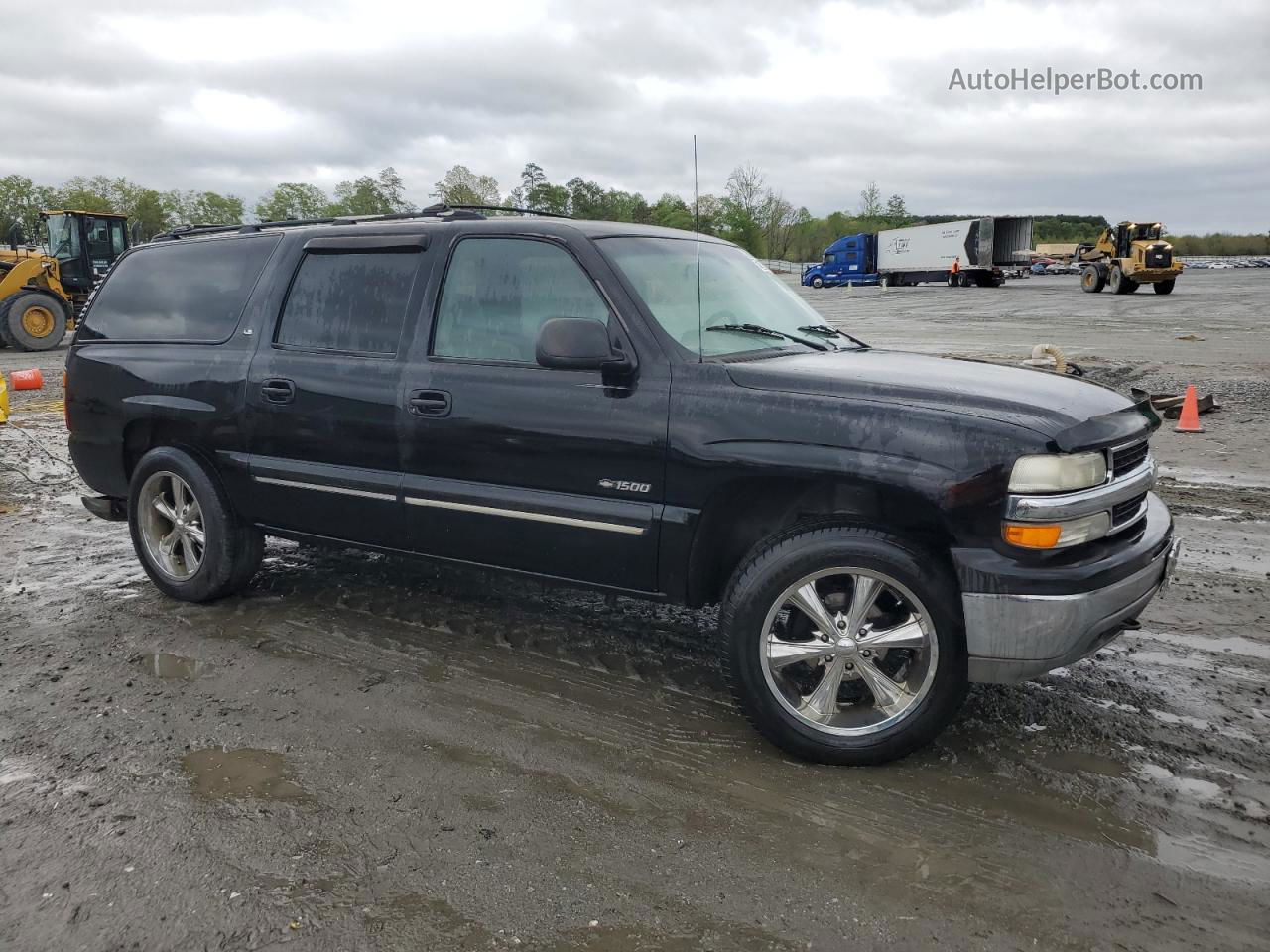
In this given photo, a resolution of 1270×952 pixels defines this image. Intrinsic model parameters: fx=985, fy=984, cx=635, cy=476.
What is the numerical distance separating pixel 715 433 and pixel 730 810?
131 cm

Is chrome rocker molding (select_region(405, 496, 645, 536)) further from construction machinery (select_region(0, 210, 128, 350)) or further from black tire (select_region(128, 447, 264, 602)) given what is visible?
construction machinery (select_region(0, 210, 128, 350))

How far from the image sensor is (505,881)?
111 inches

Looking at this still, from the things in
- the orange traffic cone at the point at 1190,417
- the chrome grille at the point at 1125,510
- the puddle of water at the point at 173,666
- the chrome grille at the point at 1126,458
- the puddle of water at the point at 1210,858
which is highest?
the chrome grille at the point at 1126,458

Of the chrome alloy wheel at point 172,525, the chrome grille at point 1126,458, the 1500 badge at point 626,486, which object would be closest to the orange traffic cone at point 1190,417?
the chrome grille at point 1126,458

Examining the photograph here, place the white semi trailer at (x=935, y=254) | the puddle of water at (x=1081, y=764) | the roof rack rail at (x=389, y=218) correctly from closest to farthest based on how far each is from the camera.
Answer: the puddle of water at (x=1081, y=764) < the roof rack rail at (x=389, y=218) < the white semi trailer at (x=935, y=254)

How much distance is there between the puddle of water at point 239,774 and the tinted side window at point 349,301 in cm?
181

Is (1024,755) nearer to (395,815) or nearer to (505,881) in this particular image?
(505,881)

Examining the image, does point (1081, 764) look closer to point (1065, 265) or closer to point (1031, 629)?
point (1031, 629)

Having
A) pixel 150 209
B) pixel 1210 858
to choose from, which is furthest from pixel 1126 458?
pixel 150 209

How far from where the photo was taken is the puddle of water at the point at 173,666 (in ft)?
14.1

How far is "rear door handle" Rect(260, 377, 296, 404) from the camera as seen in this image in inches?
184

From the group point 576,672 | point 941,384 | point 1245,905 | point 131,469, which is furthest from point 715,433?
point 131,469

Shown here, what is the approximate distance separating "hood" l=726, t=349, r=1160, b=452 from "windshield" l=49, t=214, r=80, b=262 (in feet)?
80.2

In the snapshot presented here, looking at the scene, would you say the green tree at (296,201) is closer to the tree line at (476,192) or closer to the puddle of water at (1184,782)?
the tree line at (476,192)
